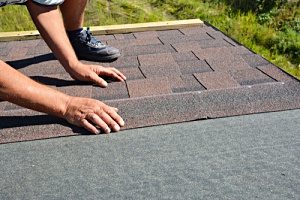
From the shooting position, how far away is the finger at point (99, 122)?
58.0 inches

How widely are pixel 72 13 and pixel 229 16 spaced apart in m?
1.92

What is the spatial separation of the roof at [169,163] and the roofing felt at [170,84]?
72 millimetres

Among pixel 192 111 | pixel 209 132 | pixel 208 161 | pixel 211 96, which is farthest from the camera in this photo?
pixel 211 96

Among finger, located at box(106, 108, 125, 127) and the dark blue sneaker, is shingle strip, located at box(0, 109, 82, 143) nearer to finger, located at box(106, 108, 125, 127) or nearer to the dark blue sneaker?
finger, located at box(106, 108, 125, 127)

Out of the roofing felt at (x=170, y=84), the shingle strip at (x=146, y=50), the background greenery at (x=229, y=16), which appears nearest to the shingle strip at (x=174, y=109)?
the roofing felt at (x=170, y=84)

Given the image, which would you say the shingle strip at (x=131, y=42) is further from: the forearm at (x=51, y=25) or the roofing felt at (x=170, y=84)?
the forearm at (x=51, y=25)

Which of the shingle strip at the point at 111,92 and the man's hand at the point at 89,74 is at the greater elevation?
the man's hand at the point at 89,74

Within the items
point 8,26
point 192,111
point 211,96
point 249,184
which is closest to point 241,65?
point 211,96

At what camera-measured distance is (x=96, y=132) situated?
4.93 ft

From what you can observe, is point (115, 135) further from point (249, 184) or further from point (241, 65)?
point (241, 65)

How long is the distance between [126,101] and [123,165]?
466mm

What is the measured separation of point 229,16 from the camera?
3773 millimetres

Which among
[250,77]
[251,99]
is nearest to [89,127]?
[251,99]

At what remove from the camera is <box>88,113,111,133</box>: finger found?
1.47 meters
